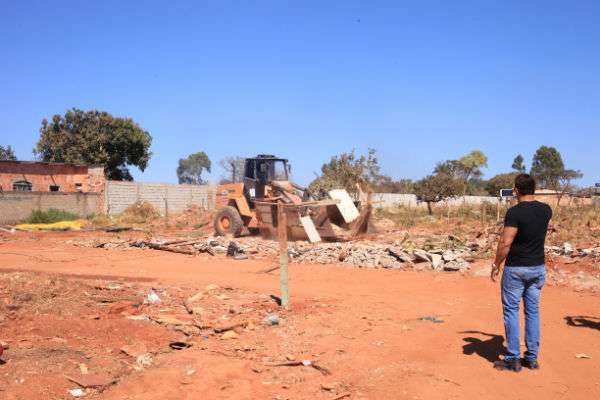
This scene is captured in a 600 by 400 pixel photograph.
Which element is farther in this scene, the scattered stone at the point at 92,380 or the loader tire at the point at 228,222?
the loader tire at the point at 228,222

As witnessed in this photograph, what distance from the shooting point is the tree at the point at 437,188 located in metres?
30.9

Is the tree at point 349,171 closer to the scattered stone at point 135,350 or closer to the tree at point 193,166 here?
the scattered stone at point 135,350

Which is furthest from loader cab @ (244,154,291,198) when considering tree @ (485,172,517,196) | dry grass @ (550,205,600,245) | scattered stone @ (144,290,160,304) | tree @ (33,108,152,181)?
tree @ (485,172,517,196)

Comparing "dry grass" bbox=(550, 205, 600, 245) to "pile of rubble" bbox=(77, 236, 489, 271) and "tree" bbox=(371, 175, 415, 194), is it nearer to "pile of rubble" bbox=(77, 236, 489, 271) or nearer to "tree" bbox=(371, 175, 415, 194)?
"pile of rubble" bbox=(77, 236, 489, 271)

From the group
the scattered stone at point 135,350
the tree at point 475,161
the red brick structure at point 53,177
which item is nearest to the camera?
the scattered stone at point 135,350

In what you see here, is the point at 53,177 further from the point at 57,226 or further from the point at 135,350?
the point at 135,350

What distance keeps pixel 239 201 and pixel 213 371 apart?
13150 millimetres

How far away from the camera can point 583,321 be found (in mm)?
7082

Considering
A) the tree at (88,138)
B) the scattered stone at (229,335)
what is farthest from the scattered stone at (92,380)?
the tree at (88,138)

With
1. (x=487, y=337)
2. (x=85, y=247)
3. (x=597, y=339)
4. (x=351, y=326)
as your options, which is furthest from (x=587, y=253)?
(x=85, y=247)

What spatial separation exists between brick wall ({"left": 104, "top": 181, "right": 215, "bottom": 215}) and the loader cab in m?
11.7

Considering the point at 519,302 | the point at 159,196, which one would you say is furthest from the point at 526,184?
the point at 159,196

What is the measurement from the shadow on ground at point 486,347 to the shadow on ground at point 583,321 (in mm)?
1507

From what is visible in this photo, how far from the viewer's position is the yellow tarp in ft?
74.0
